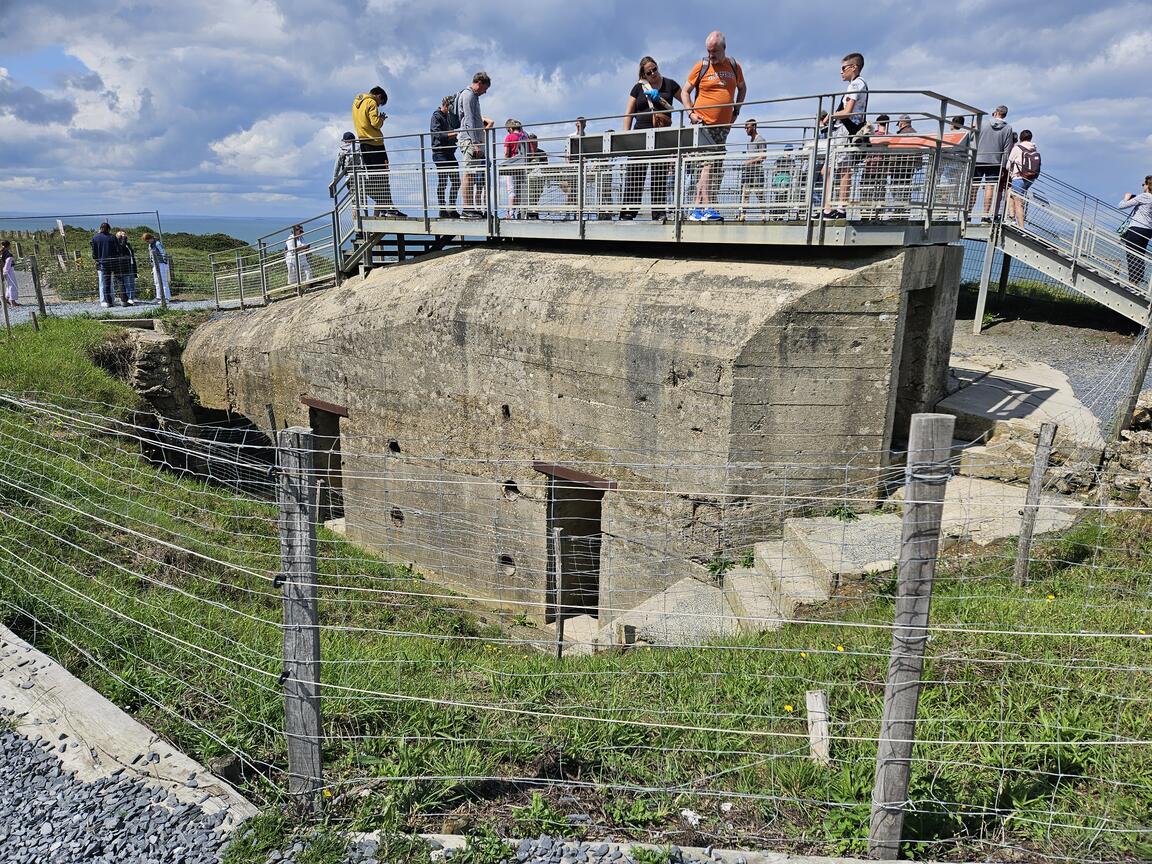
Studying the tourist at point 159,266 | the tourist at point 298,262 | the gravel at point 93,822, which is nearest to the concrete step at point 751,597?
the gravel at point 93,822

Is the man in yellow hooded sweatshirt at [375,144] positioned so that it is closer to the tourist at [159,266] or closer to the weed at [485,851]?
the tourist at [159,266]

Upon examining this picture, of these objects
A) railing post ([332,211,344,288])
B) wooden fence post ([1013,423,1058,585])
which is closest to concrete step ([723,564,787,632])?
wooden fence post ([1013,423,1058,585])

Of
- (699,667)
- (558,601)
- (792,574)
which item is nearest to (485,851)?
(699,667)

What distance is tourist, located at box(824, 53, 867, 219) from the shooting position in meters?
7.93

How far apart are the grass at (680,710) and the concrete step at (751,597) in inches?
21.9

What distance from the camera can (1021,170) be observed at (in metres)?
14.3

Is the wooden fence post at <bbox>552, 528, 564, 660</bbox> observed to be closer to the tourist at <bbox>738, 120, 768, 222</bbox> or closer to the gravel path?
the tourist at <bbox>738, 120, 768, 222</bbox>

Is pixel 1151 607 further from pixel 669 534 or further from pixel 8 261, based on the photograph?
pixel 8 261

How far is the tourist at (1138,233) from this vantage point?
42.8 ft

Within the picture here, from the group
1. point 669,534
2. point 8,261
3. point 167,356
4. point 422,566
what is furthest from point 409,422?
point 8,261

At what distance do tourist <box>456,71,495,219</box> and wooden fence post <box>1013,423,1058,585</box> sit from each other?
7.92 metres

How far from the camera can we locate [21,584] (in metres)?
6.00

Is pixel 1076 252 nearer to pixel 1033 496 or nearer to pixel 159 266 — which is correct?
pixel 1033 496

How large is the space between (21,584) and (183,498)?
347 cm
